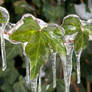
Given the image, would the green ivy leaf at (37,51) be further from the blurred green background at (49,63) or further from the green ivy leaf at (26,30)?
the blurred green background at (49,63)

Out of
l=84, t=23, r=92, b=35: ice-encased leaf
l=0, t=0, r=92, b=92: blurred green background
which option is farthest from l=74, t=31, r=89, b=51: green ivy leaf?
l=0, t=0, r=92, b=92: blurred green background

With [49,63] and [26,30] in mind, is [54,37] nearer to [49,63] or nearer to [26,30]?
[26,30]

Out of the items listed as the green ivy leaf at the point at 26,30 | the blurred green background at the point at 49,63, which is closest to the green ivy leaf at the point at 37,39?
the green ivy leaf at the point at 26,30

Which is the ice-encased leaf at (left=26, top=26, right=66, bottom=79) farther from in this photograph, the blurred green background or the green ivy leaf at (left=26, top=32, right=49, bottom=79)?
the blurred green background

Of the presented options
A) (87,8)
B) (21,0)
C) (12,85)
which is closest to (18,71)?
(12,85)

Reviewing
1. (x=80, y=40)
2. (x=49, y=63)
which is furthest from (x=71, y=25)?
(x=49, y=63)
